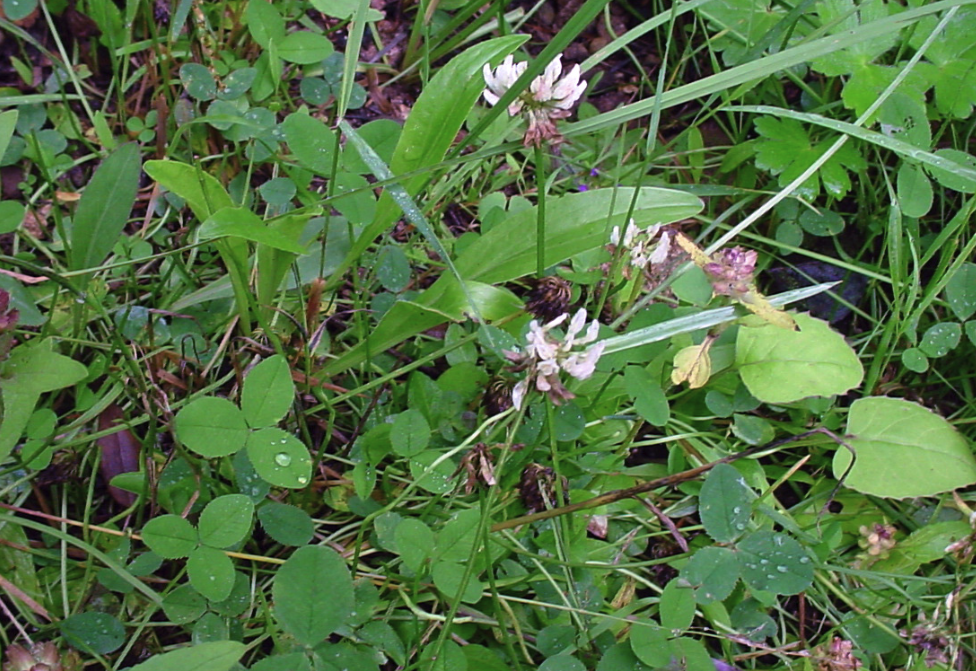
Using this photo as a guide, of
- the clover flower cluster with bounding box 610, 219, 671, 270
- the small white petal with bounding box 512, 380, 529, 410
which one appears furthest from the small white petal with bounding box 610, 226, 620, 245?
the small white petal with bounding box 512, 380, 529, 410

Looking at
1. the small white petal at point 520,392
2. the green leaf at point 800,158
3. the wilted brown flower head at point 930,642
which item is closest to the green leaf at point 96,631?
the small white petal at point 520,392

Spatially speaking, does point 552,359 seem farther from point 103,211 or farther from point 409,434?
point 103,211

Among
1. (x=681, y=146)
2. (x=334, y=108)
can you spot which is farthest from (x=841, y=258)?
(x=334, y=108)

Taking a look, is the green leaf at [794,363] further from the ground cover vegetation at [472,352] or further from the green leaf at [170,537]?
the green leaf at [170,537]

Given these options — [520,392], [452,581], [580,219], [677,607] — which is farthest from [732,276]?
[452,581]

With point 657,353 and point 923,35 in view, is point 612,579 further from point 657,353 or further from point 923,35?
point 923,35

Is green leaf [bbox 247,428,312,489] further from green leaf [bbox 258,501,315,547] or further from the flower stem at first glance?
the flower stem
